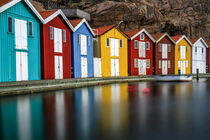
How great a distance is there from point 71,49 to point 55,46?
3116mm

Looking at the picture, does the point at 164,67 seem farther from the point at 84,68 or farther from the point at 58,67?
the point at 58,67

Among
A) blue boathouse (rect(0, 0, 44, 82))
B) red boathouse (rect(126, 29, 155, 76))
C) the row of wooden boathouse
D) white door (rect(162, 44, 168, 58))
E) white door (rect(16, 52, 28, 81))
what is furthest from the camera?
white door (rect(162, 44, 168, 58))

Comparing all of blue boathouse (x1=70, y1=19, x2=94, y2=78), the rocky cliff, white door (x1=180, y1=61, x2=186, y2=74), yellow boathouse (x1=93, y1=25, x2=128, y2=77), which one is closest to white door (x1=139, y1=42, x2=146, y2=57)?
yellow boathouse (x1=93, y1=25, x2=128, y2=77)

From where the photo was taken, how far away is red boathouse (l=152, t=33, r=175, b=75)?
43219mm

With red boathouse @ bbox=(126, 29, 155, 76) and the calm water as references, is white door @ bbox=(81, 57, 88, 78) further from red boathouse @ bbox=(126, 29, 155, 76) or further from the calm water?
the calm water

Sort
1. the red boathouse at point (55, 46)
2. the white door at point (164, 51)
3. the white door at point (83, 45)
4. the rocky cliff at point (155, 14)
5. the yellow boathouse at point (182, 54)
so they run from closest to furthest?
the red boathouse at point (55, 46) → the white door at point (83, 45) → the white door at point (164, 51) → the yellow boathouse at point (182, 54) → the rocky cliff at point (155, 14)

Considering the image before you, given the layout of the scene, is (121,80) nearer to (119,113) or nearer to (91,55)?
(91,55)

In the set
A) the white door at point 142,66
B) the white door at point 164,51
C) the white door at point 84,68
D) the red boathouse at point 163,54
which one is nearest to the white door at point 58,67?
the white door at point 84,68

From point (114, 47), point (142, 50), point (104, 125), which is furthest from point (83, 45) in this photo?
point (104, 125)

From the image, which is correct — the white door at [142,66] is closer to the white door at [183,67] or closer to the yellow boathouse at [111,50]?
the yellow boathouse at [111,50]

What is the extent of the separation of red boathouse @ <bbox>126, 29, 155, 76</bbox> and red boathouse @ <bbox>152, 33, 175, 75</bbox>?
4.85 feet

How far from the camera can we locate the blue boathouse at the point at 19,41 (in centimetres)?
2095

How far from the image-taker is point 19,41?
22484 millimetres

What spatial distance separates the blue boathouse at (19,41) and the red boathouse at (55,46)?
72 centimetres
